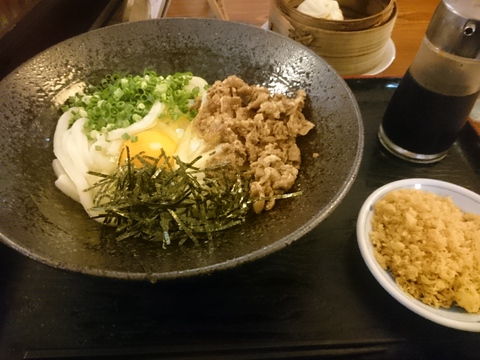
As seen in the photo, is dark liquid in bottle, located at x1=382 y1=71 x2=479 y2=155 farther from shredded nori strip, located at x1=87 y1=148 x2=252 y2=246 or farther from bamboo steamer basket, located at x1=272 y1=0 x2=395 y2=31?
shredded nori strip, located at x1=87 y1=148 x2=252 y2=246

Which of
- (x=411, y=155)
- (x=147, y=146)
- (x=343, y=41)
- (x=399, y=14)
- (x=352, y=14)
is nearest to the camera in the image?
(x=147, y=146)

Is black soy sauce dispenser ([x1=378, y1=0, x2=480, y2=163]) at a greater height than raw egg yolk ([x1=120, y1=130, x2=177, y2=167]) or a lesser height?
greater

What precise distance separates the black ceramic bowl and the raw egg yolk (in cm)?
31

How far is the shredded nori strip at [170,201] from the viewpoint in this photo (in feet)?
4.58

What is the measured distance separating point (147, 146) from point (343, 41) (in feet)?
4.61

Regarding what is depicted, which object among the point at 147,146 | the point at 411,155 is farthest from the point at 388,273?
the point at 147,146

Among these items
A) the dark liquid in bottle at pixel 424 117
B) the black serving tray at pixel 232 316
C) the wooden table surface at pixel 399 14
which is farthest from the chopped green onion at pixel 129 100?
the wooden table surface at pixel 399 14

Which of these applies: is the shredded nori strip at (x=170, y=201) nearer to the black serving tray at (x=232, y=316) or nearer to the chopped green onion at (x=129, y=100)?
the black serving tray at (x=232, y=316)

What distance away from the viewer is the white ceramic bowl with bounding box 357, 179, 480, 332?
1.27 m

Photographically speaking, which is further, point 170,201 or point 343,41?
point 343,41

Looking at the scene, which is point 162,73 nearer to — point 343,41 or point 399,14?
point 343,41

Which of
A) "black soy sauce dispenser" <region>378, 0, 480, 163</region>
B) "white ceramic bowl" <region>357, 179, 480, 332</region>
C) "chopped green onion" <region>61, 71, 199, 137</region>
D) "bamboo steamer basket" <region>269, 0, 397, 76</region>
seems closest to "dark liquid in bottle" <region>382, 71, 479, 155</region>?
"black soy sauce dispenser" <region>378, 0, 480, 163</region>

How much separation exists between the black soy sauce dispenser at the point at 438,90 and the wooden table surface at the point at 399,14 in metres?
1.05

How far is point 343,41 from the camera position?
233 centimetres
